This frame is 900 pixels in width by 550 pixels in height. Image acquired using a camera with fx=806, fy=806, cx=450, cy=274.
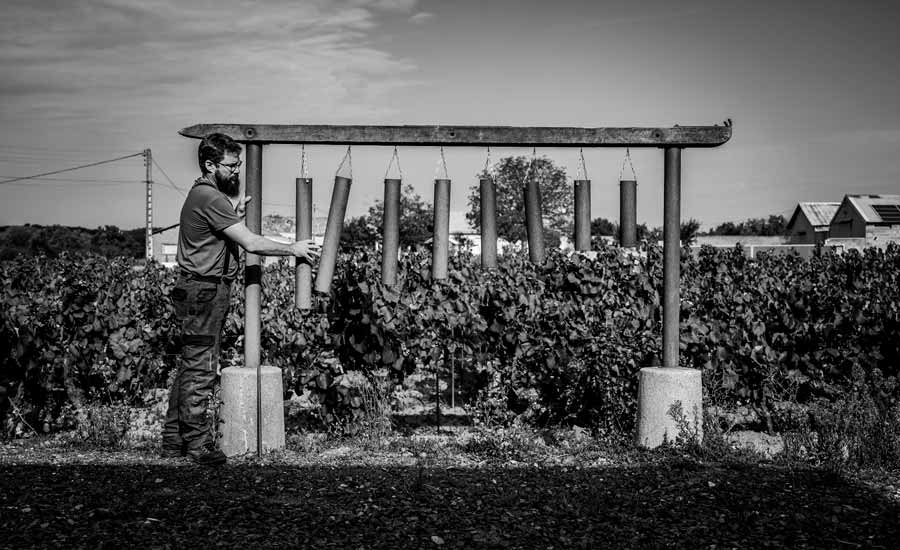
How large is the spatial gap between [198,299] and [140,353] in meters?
2.64

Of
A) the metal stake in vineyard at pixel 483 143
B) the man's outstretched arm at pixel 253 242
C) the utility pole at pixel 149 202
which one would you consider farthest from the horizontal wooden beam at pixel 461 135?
the utility pole at pixel 149 202

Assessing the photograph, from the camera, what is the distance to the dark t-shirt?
219 inches

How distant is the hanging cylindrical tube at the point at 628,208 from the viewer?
6.21 m

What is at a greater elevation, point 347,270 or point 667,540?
point 347,270

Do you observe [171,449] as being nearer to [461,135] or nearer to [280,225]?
[461,135]

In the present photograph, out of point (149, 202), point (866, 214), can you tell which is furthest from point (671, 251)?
point (866, 214)

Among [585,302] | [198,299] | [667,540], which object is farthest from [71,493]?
[585,302]

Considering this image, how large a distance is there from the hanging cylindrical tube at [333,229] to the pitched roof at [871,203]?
54220 millimetres

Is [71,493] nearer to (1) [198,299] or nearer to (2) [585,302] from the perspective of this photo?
(1) [198,299]

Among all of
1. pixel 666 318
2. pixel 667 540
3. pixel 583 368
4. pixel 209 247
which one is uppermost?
pixel 209 247

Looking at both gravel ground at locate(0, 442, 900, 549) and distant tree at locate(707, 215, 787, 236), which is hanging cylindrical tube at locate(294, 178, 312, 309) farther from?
distant tree at locate(707, 215, 787, 236)

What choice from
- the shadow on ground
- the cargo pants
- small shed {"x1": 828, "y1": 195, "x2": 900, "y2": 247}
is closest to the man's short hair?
the cargo pants

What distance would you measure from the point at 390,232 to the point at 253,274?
1.11 metres

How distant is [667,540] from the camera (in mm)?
4070
